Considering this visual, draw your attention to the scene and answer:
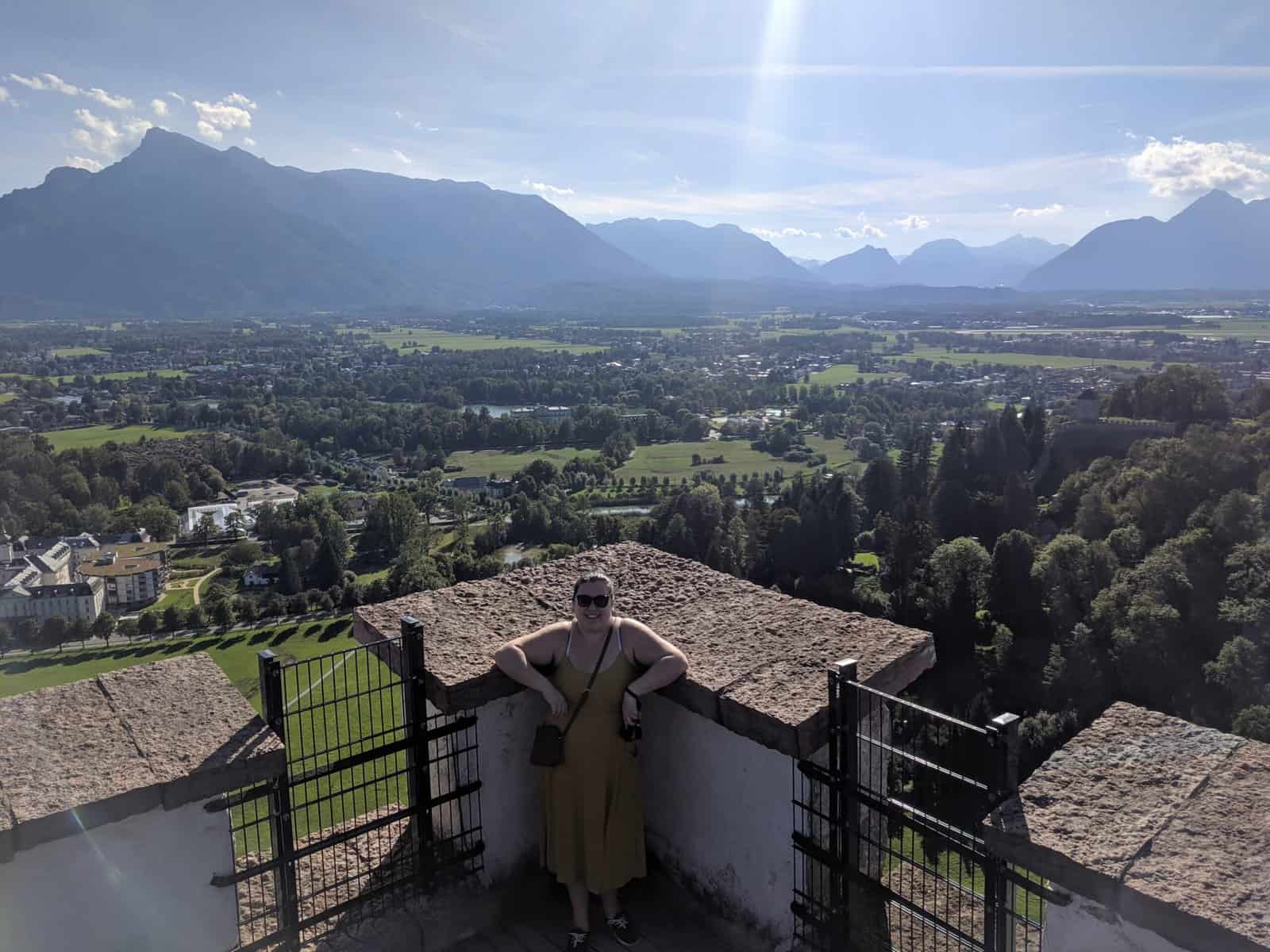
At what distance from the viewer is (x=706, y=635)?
3.73 meters

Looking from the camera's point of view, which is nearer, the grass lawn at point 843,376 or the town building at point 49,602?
the town building at point 49,602

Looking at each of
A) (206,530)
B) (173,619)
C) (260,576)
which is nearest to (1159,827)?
(173,619)

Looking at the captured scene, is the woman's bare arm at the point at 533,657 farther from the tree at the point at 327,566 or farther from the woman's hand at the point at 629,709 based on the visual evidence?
the tree at the point at 327,566

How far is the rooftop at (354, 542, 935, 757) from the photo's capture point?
315 centimetres

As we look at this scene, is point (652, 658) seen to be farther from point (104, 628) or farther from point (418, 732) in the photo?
point (104, 628)

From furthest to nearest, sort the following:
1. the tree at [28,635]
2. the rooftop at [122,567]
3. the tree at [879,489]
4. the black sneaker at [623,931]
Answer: the tree at [879,489] < the rooftop at [122,567] < the tree at [28,635] < the black sneaker at [623,931]

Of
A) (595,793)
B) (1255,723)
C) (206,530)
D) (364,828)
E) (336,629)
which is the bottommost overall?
(336,629)

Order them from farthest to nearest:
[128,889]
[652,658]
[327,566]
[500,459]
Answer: [500,459] → [327,566] → [652,658] → [128,889]

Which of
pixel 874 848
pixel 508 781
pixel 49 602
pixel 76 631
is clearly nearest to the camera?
pixel 874 848

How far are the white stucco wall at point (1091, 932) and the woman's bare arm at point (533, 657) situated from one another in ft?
5.35

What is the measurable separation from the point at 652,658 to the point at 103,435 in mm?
86849

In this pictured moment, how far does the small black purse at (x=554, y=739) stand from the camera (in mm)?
3232

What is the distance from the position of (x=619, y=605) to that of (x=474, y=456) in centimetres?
7590

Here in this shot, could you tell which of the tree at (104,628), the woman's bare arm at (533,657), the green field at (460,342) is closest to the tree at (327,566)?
the tree at (104,628)
